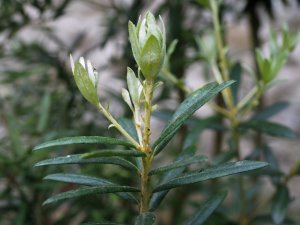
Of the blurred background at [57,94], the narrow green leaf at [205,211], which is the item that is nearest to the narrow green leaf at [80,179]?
the narrow green leaf at [205,211]

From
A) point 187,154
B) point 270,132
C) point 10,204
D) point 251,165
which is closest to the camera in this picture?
point 251,165

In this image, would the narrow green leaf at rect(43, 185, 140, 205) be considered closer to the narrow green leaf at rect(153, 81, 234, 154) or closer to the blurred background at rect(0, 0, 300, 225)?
the narrow green leaf at rect(153, 81, 234, 154)

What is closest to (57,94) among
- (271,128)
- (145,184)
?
(271,128)

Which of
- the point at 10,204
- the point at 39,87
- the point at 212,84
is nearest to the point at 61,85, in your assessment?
the point at 39,87

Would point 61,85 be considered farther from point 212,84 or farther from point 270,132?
point 212,84

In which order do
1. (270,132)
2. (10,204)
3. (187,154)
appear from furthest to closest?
(10,204) → (270,132) → (187,154)

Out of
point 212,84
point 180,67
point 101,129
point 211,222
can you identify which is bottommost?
point 211,222
